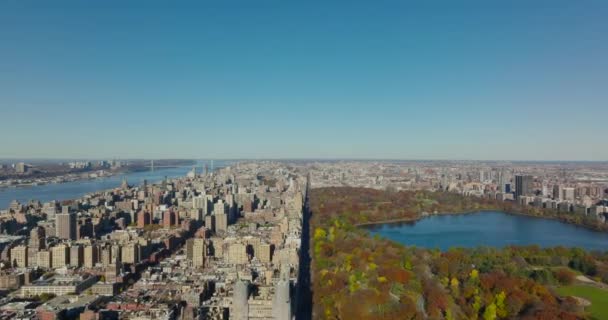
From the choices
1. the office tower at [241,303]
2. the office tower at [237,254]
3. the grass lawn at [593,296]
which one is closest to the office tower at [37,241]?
the office tower at [237,254]

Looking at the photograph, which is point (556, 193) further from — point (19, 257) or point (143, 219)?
point (19, 257)

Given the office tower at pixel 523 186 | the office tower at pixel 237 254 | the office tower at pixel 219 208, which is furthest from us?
the office tower at pixel 523 186

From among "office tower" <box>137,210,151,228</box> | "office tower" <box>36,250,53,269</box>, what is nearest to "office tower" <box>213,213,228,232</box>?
"office tower" <box>137,210,151,228</box>

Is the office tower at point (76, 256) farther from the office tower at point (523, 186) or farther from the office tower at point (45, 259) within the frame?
Result: the office tower at point (523, 186)

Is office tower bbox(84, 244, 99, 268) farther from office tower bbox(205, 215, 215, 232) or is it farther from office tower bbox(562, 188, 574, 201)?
office tower bbox(562, 188, 574, 201)

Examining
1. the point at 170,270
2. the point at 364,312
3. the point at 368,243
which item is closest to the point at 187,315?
the point at 364,312

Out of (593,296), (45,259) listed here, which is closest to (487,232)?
(593,296)
